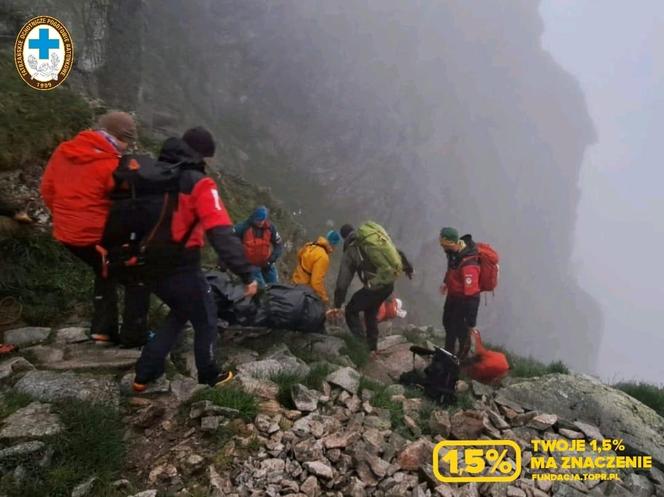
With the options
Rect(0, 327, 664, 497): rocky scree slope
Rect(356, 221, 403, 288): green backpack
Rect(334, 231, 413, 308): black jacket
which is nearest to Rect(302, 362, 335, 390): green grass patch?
Rect(0, 327, 664, 497): rocky scree slope

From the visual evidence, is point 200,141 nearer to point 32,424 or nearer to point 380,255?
point 32,424

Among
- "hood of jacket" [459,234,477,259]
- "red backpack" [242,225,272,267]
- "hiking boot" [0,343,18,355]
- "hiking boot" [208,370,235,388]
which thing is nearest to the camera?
"hiking boot" [208,370,235,388]

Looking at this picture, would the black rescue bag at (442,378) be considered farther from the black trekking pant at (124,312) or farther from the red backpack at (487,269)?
the black trekking pant at (124,312)

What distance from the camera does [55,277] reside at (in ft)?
21.0

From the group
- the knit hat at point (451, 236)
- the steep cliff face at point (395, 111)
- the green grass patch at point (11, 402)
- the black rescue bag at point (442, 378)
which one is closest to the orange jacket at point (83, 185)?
the green grass patch at point (11, 402)

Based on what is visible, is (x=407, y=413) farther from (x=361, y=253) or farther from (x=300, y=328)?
(x=361, y=253)

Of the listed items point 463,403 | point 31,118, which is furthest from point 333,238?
point 31,118

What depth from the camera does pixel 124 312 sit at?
518 cm

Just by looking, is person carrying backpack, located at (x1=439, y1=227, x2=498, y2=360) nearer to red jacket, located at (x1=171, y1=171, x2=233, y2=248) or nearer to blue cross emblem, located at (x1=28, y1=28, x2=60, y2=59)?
red jacket, located at (x1=171, y1=171, x2=233, y2=248)

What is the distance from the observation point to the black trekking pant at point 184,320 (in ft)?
13.3

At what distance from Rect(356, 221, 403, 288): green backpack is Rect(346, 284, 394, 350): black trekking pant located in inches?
9.7

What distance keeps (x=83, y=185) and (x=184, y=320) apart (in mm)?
1742

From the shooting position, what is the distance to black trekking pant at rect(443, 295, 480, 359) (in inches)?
302

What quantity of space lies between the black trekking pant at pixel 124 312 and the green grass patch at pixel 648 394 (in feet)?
30.2
